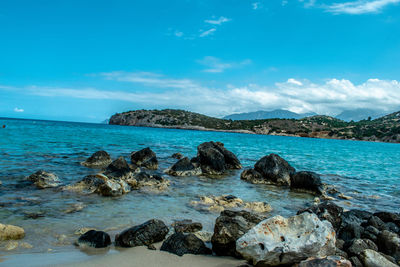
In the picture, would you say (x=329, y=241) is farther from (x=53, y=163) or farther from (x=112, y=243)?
(x=53, y=163)

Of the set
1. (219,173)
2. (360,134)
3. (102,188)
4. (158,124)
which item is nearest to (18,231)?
(102,188)

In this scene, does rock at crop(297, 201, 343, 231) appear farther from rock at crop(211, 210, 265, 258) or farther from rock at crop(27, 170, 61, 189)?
rock at crop(27, 170, 61, 189)

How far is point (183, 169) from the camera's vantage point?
18.8 m

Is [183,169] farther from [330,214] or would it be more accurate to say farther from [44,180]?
[330,214]

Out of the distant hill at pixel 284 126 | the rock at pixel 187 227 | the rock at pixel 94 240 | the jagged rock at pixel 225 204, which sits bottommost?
the jagged rock at pixel 225 204

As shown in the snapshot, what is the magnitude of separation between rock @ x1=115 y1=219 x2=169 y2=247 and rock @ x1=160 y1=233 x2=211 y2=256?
53 centimetres

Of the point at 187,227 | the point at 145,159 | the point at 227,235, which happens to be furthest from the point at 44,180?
the point at 227,235

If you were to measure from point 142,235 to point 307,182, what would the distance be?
39.7 ft

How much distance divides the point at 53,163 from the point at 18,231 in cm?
1346

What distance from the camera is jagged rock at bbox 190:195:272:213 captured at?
35.3ft

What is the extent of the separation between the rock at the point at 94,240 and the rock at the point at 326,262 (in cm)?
446

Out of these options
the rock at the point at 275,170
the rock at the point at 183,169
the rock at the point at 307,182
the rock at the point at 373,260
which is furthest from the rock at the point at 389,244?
the rock at the point at 183,169

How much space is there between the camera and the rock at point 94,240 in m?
6.39

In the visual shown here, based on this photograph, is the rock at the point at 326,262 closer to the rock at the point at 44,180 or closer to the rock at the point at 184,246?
the rock at the point at 184,246
